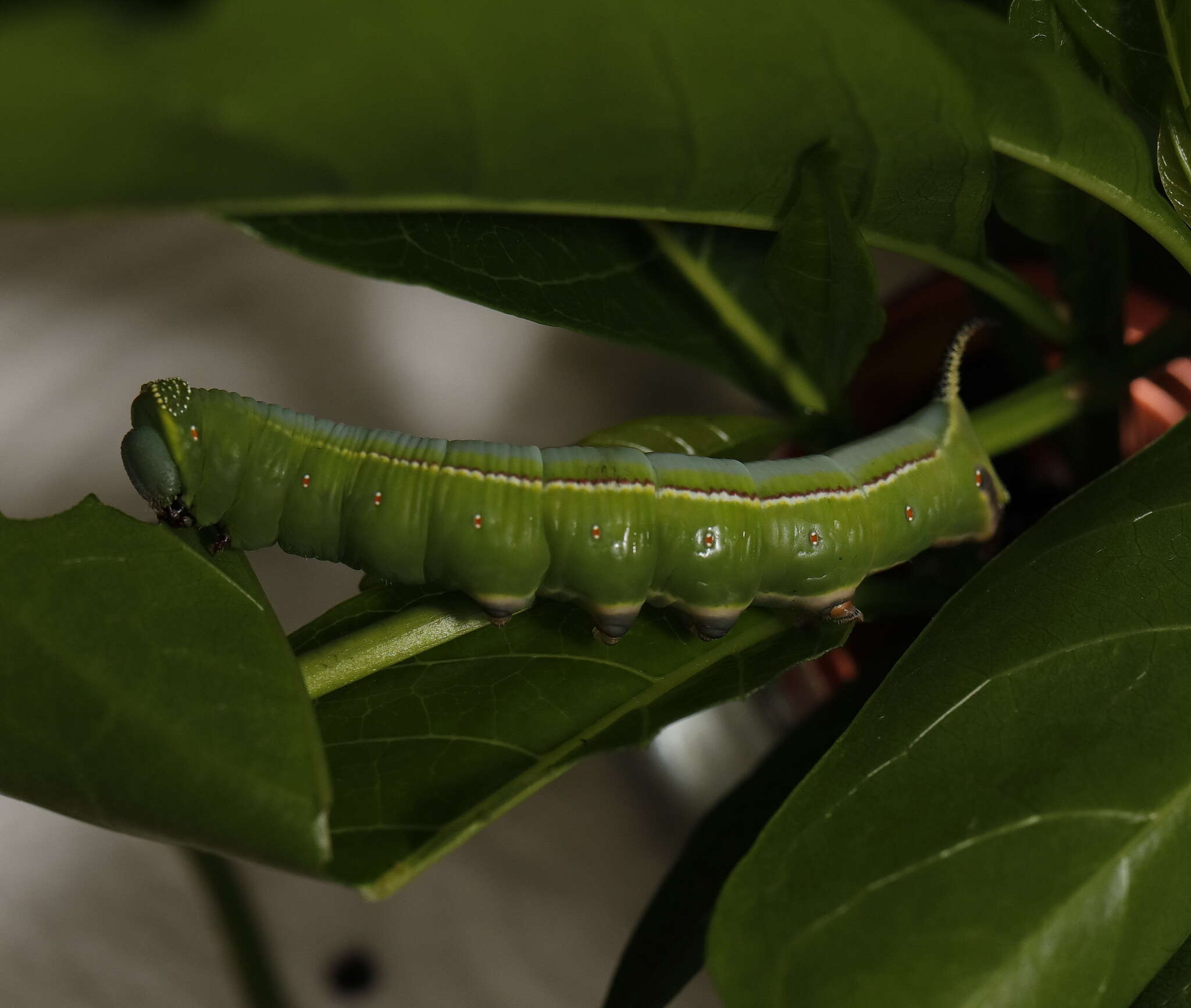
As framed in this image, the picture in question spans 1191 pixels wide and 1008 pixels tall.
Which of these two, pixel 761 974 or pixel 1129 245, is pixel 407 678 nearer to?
pixel 761 974

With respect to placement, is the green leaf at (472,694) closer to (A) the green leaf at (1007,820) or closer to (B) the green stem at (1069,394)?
(A) the green leaf at (1007,820)

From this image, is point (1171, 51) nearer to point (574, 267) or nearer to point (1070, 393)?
point (1070, 393)

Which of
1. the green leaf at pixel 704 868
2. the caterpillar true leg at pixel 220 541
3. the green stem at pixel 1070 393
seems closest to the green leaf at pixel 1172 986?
the green leaf at pixel 704 868

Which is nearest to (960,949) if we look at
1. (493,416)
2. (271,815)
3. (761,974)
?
(761,974)

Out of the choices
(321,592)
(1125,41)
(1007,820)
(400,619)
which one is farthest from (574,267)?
(321,592)

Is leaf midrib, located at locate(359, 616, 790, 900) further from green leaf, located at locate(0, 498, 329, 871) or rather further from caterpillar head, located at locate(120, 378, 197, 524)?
caterpillar head, located at locate(120, 378, 197, 524)

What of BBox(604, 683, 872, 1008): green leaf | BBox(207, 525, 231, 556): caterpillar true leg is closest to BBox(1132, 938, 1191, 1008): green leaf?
BBox(604, 683, 872, 1008): green leaf
